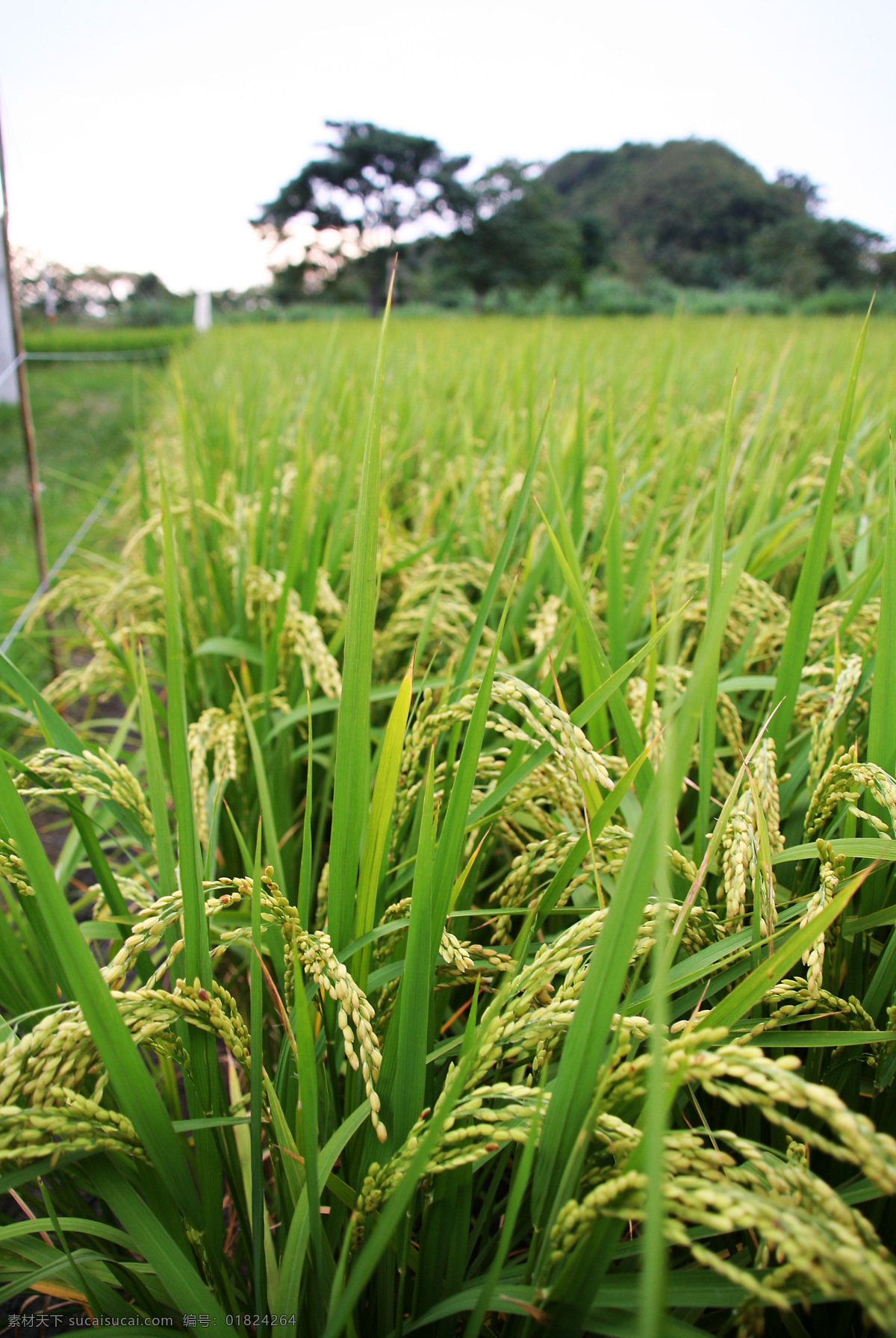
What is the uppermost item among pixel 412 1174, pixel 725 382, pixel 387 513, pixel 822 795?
pixel 725 382

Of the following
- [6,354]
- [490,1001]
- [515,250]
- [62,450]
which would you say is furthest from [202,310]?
[490,1001]

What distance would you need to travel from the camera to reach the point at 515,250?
2561 cm

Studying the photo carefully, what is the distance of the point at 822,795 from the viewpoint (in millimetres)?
671

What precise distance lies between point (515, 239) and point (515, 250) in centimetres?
35

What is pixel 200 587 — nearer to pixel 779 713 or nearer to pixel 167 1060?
pixel 167 1060

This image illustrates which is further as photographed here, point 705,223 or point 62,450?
point 705,223

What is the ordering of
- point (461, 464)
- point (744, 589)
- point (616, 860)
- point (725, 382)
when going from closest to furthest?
point (616, 860)
point (744, 589)
point (461, 464)
point (725, 382)

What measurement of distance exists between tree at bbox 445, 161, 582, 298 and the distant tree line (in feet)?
0.13

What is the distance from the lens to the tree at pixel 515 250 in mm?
25312

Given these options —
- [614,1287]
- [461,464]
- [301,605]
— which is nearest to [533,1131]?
[614,1287]

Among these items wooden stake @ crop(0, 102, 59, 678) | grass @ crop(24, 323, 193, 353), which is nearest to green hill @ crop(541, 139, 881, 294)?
grass @ crop(24, 323, 193, 353)

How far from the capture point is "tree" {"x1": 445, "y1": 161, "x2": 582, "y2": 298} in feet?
83.0

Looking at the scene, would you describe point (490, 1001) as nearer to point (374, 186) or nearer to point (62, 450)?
point (62, 450)

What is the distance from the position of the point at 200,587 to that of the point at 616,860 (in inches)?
45.3
